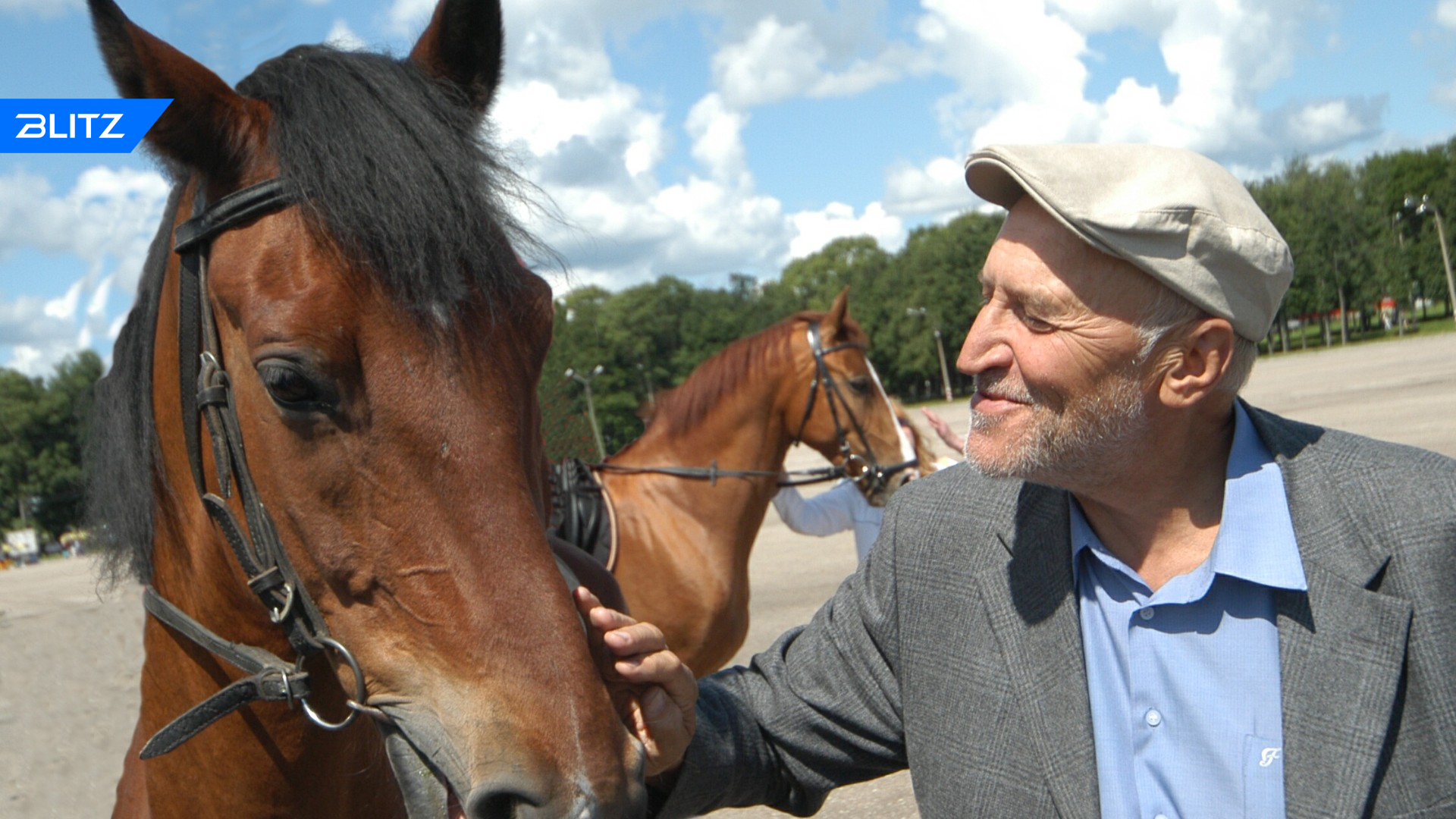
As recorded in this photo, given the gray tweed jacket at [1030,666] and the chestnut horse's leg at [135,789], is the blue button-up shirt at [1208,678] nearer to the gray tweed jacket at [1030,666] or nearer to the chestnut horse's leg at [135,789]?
the gray tweed jacket at [1030,666]

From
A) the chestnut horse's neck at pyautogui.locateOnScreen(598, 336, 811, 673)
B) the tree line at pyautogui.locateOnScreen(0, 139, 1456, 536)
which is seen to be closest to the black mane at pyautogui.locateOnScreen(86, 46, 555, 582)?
the chestnut horse's neck at pyautogui.locateOnScreen(598, 336, 811, 673)

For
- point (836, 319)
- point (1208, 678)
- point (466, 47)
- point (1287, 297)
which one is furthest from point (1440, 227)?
point (466, 47)

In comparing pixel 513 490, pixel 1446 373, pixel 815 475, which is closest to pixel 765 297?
pixel 1446 373

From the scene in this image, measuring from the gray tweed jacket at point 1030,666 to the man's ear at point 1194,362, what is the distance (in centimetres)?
18

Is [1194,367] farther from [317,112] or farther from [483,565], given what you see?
[317,112]

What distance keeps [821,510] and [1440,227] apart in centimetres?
5727

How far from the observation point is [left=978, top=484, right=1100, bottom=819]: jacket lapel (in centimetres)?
158

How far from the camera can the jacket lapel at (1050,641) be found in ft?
5.20

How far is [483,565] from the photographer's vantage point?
5.23 ft

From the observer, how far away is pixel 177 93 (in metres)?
1.79

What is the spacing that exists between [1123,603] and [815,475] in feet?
16.8

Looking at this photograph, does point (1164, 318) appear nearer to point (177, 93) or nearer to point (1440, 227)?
point (177, 93)

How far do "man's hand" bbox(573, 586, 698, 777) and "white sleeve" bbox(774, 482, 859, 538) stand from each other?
5.25 m

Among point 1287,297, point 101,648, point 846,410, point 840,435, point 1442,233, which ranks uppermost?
point 1442,233
